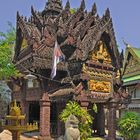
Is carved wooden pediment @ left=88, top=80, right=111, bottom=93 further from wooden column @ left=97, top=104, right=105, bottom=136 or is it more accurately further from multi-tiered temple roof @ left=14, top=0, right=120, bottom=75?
wooden column @ left=97, top=104, right=105, bottom=136

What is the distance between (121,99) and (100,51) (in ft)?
11.6

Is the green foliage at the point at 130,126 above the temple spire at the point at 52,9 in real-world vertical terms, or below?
below

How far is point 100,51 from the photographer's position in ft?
72.6

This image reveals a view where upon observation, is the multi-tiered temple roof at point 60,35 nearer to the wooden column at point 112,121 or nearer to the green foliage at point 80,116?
the wooden column at point 112,121

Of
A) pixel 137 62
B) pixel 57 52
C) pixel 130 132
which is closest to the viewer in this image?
pixel 57 52

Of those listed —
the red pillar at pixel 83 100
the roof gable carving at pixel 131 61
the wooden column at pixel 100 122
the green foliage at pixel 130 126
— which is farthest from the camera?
the roof gable carving at pixel 131 61

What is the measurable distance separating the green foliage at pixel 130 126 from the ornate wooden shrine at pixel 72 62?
0.67 meters

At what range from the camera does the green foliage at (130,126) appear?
70.6 ft

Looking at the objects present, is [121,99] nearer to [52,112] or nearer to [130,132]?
[130,132]

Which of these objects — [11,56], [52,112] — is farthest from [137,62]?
[11,56]

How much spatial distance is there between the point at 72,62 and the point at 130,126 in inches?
222

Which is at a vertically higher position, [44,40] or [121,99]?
[44,40]

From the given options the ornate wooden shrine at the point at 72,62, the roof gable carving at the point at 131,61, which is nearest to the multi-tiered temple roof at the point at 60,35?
the ornate wooden shrine at the point at 72,62

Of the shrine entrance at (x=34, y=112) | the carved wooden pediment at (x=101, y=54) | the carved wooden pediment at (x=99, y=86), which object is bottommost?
the shrine entrance at (x=34, y=112)
